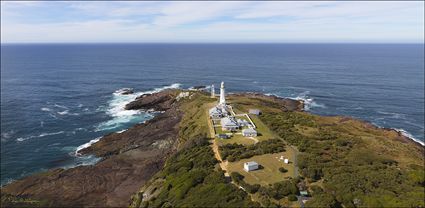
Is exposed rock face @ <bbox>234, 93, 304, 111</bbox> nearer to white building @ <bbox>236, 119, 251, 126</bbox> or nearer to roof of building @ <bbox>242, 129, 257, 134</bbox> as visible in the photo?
white building @ <bbox>236, 119, 251, 126</bbox>

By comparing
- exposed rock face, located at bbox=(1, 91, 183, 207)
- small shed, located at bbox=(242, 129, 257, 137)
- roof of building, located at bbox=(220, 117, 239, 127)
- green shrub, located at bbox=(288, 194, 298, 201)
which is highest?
roof of building, located at bbox=(220, 117, 239, 127)

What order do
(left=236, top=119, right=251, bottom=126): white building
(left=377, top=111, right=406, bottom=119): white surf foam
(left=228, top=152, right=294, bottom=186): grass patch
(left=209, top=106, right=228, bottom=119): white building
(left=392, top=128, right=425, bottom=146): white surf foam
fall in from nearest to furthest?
(left=228, top=152, right=294, bottom=186): grass patch → (left=236, top=119, right=251, bottom=126): white building → (left=209, top=106, right=228, bottom=119): white building → (left=392, top=128, right=425, bottom=146): white surf foam → (left=377, top=111, right=406, bottom=119): white surf foam

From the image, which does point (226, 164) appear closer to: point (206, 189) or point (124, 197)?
point (206, 189)

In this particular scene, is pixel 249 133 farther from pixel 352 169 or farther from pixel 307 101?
pixel 307 101

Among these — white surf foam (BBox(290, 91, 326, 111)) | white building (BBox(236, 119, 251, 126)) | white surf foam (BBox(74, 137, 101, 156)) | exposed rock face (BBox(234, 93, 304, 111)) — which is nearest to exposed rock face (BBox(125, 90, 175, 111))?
white surf foam (BBox(74, 137, 101, 156))

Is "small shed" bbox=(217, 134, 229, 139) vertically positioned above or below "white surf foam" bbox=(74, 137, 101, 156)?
above

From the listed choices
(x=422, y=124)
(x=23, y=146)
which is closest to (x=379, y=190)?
(x=422, y=124)
